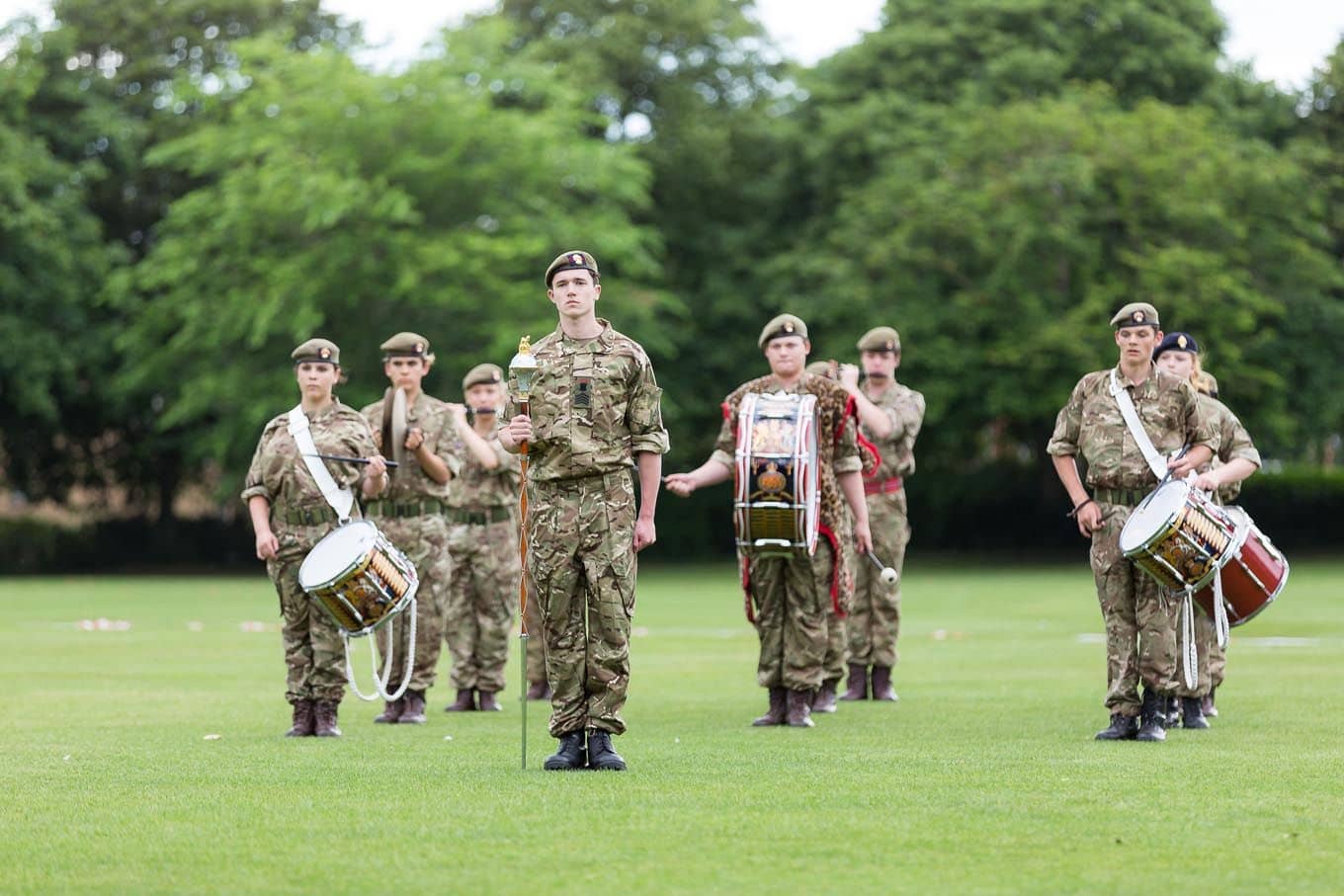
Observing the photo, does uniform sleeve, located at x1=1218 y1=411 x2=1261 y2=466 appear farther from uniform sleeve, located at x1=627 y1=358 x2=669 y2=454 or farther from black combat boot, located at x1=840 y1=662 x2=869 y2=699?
uniform sleeve, located at x1=627 y1=358 x2=669 y2=454

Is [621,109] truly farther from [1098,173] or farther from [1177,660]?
[1177,660]

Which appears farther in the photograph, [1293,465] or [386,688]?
[1293,465]

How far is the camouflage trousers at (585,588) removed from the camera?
375 inches

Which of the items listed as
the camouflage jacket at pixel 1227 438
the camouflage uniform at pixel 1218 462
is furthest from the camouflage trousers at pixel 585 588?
the camouflage jacket at pixel 1227 438

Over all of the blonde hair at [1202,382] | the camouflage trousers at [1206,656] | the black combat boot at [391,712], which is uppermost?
the blonde hair at [1202,382]

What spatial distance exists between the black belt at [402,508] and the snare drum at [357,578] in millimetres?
1688

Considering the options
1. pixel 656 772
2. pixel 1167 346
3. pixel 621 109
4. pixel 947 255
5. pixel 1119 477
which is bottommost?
pixel 656 772

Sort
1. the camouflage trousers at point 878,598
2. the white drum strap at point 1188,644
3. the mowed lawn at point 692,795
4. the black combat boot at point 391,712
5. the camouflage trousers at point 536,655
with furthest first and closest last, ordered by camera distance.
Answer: the camouflage trousers at point 878,598 < the camouflage trousers at point 536,655 < the black combat boot at point 391,712 < the white drum strap at point 1188,644 < the mowed lawn at point 692,795

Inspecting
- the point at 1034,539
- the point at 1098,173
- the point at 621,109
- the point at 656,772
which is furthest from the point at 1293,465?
the point at 656,772

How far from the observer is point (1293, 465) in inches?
2135

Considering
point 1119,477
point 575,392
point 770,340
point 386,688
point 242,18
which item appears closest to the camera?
point 575,392

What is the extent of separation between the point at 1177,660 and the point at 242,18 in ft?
131

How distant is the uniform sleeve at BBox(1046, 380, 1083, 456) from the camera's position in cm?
1145

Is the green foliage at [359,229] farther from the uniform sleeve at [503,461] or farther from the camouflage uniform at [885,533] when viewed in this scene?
the uniform sleeve at [503,461]
